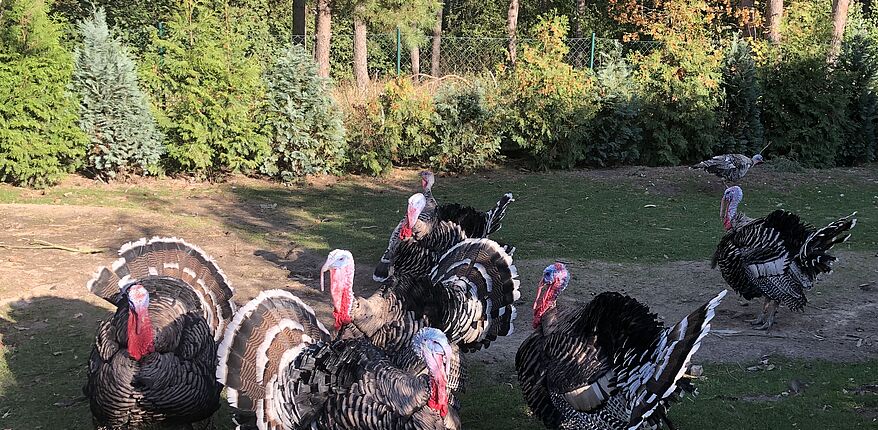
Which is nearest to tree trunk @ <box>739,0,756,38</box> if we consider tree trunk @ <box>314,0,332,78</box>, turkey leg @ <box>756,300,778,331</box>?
tree trunk @ <box>314,0,332,78</box>

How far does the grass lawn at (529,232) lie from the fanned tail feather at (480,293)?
1.38ft

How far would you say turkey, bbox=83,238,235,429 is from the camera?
14.9 feet

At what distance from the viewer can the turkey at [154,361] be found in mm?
4535

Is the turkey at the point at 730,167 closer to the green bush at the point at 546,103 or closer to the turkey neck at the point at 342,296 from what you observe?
the green bush at the point at 546,103

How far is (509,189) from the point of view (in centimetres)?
1222

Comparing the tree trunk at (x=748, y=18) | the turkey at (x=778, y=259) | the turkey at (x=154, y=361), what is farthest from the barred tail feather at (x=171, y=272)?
the tree trunk at (x=748, y=18)

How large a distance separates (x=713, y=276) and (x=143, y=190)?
752 cm

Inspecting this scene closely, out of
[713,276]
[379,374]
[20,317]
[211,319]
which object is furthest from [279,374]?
[713,276]

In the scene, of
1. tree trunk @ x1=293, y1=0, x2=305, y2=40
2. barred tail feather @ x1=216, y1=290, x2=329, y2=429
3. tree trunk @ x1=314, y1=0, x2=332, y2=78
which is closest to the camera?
barred tail feather @ x1=216, y1=290, x2=329, y2=429

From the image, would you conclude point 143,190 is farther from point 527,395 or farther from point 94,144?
point 527,395

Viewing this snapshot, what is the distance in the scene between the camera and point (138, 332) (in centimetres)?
454

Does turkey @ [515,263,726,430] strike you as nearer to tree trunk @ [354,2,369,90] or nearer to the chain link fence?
tree trunk @ [354,2,369,90]

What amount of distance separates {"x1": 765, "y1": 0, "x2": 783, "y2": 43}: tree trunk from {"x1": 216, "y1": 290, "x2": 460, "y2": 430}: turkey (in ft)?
43.8

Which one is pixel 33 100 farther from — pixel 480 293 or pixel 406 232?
pixel 480 293
